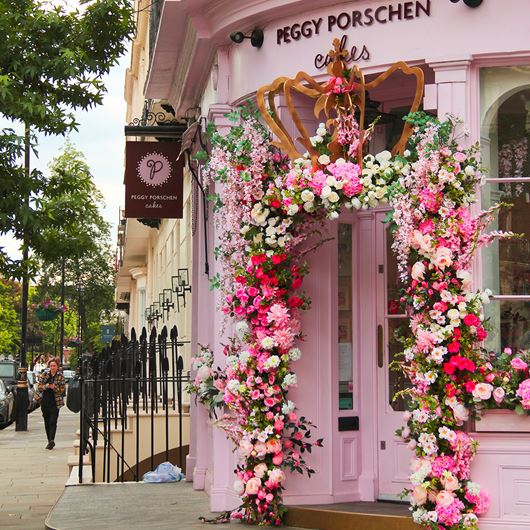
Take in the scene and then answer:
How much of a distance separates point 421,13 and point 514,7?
30.0 inches

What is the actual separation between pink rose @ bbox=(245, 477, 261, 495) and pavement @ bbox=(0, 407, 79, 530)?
2777mm

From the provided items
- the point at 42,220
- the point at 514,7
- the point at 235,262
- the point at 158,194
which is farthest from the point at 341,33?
the point at 42,220

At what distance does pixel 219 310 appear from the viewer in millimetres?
10383

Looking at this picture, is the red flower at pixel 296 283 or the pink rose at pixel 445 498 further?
the red flower at pixel 296 283

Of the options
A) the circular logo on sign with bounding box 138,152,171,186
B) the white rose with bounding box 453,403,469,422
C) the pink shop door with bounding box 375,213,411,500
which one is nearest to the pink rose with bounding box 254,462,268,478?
the pink shop door with bounding box 375,213,411,500

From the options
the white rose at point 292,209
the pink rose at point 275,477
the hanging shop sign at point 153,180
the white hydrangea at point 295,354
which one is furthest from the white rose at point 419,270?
the hanging shop sign at point 153,180

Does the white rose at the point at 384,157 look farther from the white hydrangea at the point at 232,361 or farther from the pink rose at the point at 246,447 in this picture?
the pink rose at the point at 246,447

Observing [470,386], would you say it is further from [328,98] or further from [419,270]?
[328,98]

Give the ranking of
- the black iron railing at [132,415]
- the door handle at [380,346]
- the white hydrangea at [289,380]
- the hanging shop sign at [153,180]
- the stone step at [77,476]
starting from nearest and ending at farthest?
the white hydrangea at [289,380] < the door handle at [380,346] < the stone step at [77,476] < the hanging shop sign at [153,180] < the black iron railing at [132,415]

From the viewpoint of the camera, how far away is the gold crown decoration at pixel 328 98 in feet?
30.1

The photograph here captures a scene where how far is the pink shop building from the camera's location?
29.0ft

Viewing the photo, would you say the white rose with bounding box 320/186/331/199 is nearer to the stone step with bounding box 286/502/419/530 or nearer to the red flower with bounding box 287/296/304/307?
the red flower with bounding box 287/296/304/307

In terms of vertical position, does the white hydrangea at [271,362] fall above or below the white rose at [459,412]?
above

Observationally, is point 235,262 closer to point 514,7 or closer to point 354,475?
point 354,475
